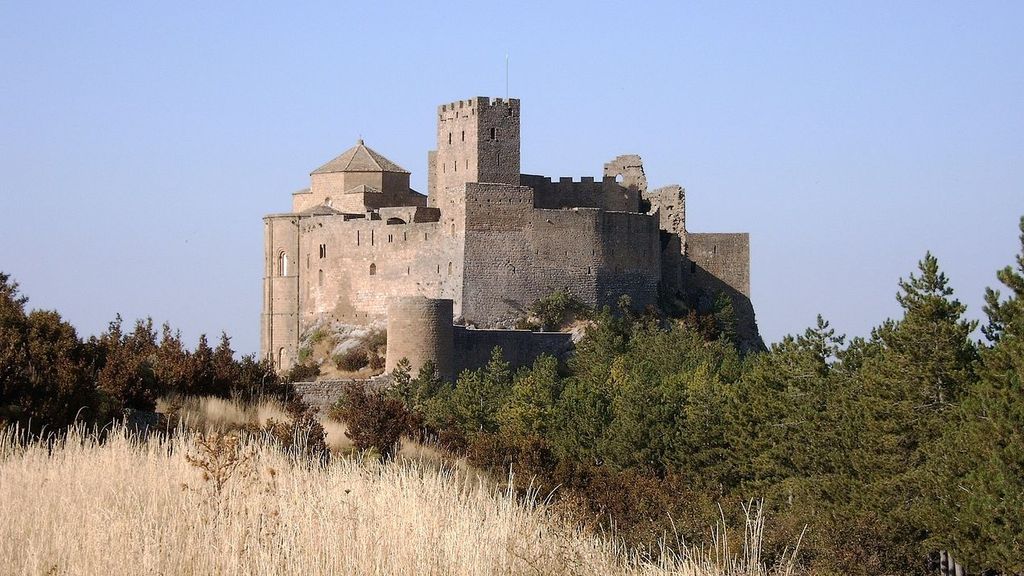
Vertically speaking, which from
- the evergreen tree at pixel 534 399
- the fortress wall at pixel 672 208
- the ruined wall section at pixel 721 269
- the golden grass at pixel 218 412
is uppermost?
the fortress wall at pixel 672 208

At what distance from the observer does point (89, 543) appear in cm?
911

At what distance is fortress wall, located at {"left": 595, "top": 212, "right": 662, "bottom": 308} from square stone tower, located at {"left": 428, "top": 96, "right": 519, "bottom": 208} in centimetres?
381

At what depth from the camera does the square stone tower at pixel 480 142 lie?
52.4 meters

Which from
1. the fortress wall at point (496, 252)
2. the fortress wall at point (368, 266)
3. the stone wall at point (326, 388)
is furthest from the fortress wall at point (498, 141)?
the stone wall at point (326, 388)

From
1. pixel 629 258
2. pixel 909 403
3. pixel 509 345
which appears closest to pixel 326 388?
pixel 509 345

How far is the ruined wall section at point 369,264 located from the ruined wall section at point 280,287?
1.21 feet

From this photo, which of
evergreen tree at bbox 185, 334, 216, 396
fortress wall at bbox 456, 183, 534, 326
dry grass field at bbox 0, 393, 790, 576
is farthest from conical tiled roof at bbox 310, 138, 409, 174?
dry grass field at bbox 0, 393, 790, 576

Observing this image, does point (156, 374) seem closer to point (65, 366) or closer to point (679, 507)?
point (65, 366)

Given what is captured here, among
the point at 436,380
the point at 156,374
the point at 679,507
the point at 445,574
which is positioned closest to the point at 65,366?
the point at 156,374

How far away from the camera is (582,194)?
5659 cm

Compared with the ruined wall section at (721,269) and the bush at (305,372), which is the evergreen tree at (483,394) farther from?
the ruined wall section at (721,269)

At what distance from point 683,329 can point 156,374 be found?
35383mm

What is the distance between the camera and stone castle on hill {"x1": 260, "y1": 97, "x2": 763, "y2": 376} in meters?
50.3

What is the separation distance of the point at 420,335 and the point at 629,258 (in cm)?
951
